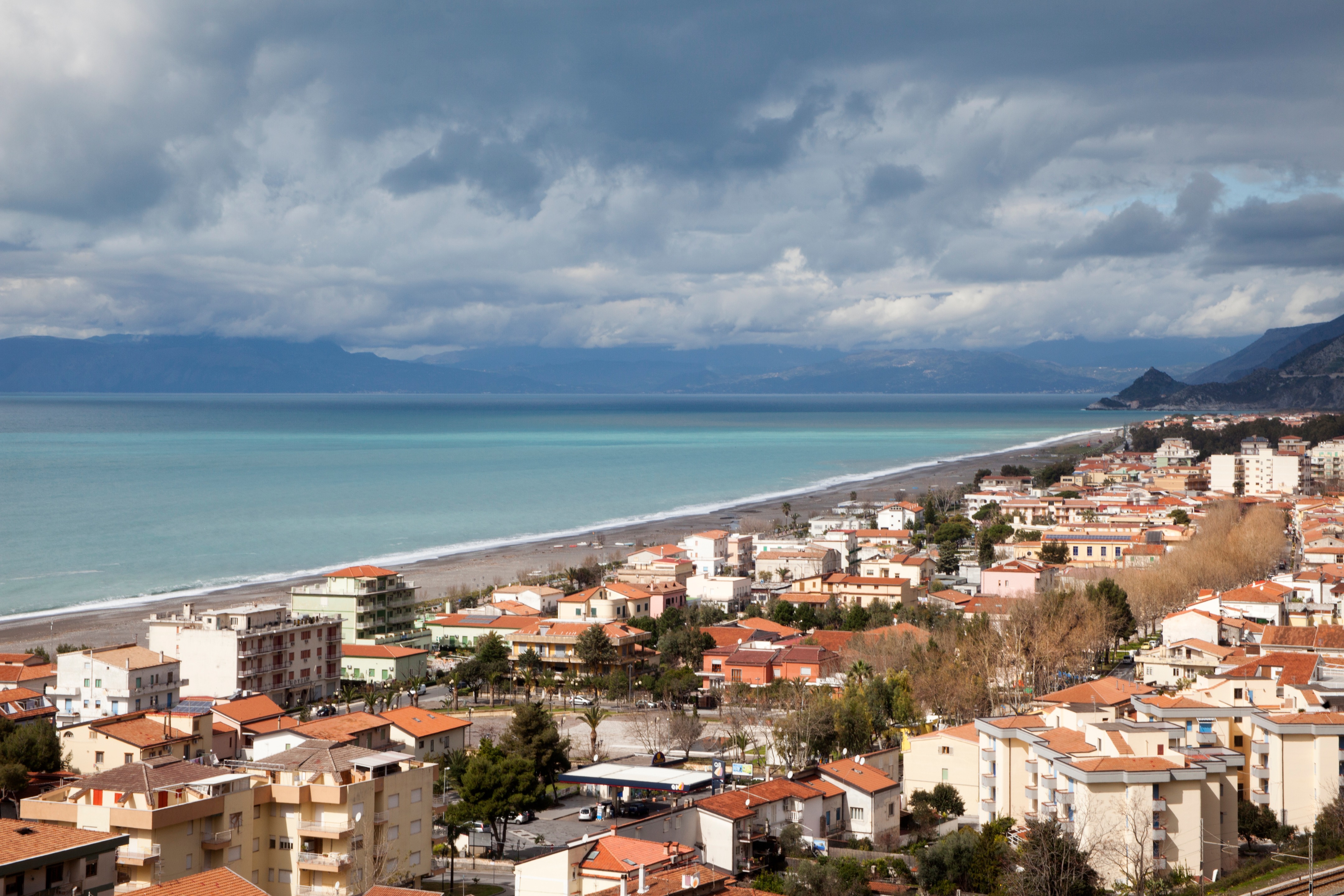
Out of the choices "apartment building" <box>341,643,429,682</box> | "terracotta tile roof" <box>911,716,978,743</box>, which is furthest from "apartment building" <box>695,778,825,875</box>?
"apartment building" <box>341,643,429,682</box>

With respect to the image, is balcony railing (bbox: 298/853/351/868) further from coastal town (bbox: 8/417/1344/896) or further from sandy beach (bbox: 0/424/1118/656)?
sandy beach (bbox: 0/424/1118/656)

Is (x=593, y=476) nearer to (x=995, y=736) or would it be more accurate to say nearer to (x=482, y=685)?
(x=482, y=685)

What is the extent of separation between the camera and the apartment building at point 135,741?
2545cm

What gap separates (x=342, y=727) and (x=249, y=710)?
14.8 feet

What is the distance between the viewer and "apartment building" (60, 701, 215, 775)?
25.5 m

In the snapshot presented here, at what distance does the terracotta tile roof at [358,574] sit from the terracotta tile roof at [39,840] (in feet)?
88.1

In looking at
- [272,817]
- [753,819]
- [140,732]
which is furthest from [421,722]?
[753,819]

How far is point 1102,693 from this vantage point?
29.8 m

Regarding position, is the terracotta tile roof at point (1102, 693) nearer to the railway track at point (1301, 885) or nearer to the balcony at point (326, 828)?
the railway track at point (1301, 885)

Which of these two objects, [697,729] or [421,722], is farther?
[697,729]

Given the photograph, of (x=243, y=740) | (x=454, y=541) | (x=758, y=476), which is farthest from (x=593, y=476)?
(x=243, y=740)

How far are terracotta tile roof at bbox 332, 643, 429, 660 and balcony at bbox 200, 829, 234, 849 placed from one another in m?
20.0

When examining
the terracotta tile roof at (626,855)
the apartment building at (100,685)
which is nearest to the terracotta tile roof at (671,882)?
the terracotta tile roof at (626,855)

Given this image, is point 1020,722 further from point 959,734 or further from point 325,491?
point 325,491
